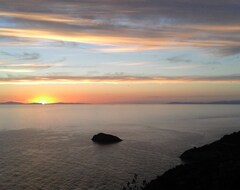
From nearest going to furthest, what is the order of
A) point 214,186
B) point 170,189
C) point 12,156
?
point 214,186 → point 170,189 → point 12,156

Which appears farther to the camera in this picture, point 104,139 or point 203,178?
point 104,139

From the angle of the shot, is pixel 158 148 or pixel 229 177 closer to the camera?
pixel 229 177

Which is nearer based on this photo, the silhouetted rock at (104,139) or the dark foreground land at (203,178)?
the dark foreground land at (203,178)

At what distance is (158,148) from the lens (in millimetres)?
103125

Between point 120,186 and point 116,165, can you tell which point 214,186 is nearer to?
point 120,186

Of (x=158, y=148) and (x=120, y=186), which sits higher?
(x=158, y=148)

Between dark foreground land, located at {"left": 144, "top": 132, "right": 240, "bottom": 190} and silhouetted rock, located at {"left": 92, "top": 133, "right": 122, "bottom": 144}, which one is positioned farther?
silhouetted rock, located at {"left": 92, "top": 133, "right": 122, "bottom": 144}

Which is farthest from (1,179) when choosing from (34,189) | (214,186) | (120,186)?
(214,186)

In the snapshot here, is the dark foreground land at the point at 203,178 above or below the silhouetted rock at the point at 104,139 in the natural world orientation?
below

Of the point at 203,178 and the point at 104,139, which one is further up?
the point at 104,139

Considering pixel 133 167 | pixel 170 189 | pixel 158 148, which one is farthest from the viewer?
pixel 158 148

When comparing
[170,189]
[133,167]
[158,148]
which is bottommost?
[170,189]

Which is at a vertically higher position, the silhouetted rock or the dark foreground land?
the silhouetted rock

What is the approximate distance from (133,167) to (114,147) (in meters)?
36.0
